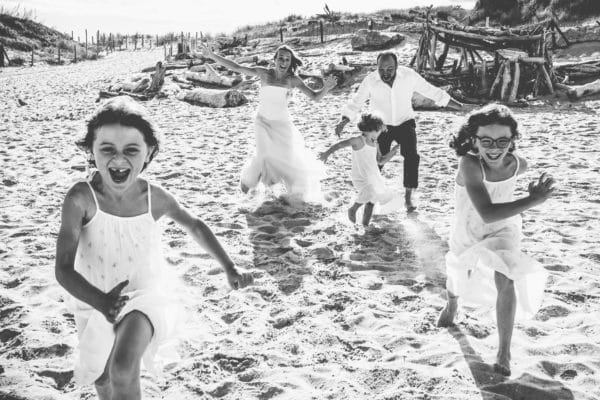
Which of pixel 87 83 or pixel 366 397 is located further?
pixel 87 83

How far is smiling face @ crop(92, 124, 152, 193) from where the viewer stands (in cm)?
217

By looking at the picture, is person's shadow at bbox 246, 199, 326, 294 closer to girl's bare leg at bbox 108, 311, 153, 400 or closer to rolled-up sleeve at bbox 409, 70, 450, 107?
rolled-up sleeve at bbox 409, 70, 450, 107

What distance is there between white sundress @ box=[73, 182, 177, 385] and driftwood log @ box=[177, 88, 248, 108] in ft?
38.8

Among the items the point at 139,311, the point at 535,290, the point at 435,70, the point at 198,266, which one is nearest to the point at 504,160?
the point at 535,290

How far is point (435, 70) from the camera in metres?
17.1

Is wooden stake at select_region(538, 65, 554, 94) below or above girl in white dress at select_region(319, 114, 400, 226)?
above

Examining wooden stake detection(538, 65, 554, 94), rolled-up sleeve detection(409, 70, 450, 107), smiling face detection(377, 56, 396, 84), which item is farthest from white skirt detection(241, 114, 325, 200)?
wooden stake detection(538, 65, 554, 94)

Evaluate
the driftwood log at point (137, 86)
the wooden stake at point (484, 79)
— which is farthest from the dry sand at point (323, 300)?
the driftwood log at point (137, 86)

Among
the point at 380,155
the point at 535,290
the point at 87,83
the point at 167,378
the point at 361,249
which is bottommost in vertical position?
the point at 167,378

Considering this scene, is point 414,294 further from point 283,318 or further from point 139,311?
point 139,311

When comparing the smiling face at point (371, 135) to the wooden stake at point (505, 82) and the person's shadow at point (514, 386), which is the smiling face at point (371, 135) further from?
the wooden stake at point (505, 82)

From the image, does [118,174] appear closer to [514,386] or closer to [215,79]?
[514,386]

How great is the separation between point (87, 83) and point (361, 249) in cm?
1935

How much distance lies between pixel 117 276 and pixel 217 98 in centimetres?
1213
